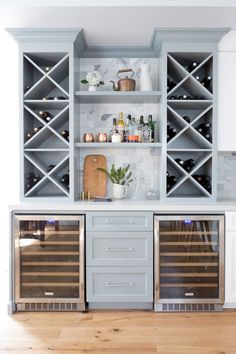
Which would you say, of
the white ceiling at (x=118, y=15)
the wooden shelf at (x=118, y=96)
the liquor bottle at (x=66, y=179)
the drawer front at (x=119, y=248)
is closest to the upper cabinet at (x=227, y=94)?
the white ceiling at (x=118, y=15)

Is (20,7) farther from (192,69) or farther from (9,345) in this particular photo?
(9,345)

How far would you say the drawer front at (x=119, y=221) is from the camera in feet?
9.17

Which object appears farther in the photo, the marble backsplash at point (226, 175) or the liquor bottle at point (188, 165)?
the marble backsplash at point (226, 175)

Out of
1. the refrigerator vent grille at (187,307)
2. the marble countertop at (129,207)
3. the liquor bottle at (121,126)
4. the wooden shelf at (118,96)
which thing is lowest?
the refrigerator vent grille at (187,307)

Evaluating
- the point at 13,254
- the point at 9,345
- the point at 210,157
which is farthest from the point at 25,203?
the point at 210,157

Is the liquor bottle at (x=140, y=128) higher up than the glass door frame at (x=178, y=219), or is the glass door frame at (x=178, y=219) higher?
the liquor bottle at (x=140, y=128)

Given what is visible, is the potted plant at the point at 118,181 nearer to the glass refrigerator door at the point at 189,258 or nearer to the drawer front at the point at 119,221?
the drawer front at the point at 119,221

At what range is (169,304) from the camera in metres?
2.83

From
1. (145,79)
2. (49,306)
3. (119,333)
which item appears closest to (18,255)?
(49,306)

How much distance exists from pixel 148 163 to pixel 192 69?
3.43 feet

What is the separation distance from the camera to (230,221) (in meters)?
2.80

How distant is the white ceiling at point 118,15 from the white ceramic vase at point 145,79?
13.2 inches

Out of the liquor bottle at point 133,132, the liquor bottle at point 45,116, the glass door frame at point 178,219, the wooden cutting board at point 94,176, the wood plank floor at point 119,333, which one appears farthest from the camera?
the wooden cutting board at point 94,176

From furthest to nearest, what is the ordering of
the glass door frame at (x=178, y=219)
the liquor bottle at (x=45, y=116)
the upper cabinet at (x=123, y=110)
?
the liquor bottle at (x=45, y=116), the upper cabinet at (x=123, y=110), the glass door frame at (x=178, y=219)
